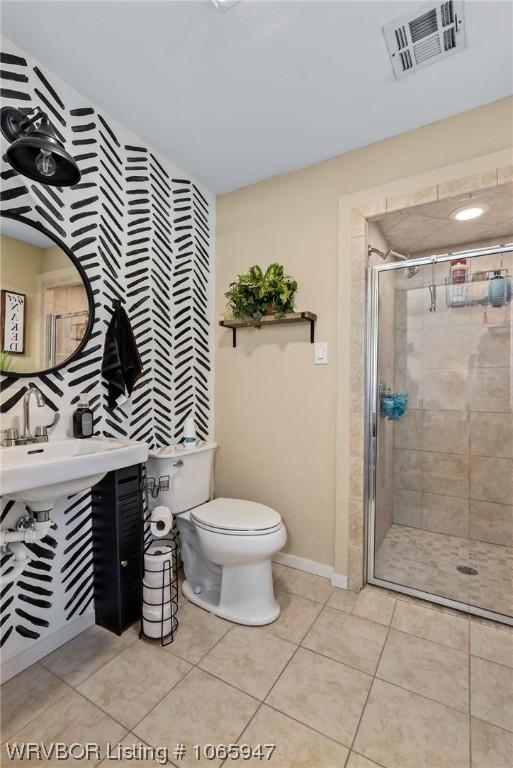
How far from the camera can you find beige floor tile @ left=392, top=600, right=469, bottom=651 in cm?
158

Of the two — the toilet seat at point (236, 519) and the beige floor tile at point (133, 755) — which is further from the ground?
the toilet seat at point (236, 519)

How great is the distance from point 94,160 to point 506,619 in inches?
115

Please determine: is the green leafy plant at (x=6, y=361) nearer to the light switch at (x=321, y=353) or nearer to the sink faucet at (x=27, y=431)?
the sink faucet at (x=27, y=431)

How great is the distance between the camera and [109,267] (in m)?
1.78

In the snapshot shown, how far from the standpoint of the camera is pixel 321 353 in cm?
207

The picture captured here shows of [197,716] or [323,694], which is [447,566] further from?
[197,716]

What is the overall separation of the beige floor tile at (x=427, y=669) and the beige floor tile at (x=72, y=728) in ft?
3.23

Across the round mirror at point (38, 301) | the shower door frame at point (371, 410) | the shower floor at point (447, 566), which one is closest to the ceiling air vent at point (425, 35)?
the shower door frame at point (371, 410)

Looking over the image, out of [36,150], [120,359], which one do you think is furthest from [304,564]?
[36,150]

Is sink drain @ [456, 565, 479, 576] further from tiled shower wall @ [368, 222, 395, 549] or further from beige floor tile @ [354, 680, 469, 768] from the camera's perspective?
beige floor tile @ [354, 680, 469, 768]

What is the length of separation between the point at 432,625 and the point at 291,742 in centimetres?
89

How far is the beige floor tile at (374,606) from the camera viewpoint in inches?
67.8

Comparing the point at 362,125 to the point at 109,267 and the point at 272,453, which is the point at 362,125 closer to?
the point at 109,267

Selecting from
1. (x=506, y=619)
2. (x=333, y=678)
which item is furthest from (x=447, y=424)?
(x=333, y=678)
